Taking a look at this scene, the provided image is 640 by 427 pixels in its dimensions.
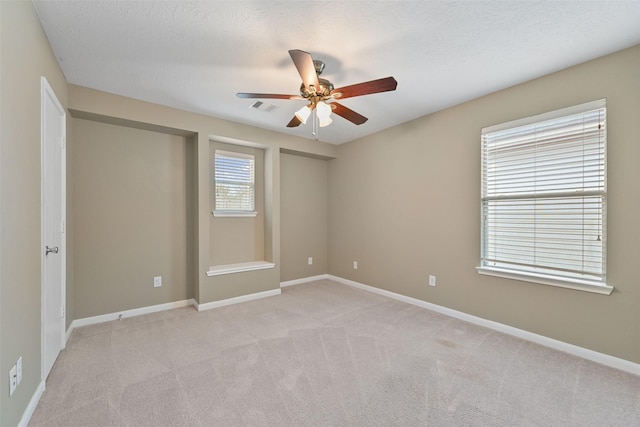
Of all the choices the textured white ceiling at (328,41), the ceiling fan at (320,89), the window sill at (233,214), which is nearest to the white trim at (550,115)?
the textured white ceiling at (328,41)

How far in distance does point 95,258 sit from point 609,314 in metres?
4.96

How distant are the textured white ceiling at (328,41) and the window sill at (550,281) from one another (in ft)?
6.19

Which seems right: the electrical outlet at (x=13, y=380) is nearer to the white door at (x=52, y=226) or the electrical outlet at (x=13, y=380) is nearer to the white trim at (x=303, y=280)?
the white door at (x=52, y=226)

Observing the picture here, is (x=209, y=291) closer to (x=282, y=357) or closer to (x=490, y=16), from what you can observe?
(x=282, y=357)

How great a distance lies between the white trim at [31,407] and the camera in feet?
5.02

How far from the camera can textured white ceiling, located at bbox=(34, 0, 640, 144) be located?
1.74 meters

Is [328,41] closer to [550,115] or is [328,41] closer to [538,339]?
[550,115]

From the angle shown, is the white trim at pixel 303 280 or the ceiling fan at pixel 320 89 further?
the white trim at pixel 303 280

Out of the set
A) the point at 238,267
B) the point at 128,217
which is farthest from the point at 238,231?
the point at 128,217

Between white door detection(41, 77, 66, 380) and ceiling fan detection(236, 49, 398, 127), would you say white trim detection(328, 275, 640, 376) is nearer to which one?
ceiling fan detection(236, 49, 398, 127)

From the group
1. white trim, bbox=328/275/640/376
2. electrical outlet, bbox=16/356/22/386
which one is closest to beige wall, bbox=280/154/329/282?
white trim, bbox=328/275/640/376

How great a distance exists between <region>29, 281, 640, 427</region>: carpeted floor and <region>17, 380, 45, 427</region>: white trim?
0.04 metres

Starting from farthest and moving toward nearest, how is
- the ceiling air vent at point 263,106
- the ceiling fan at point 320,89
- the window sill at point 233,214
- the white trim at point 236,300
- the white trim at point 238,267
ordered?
the window sill at point 233,214 < the white trim at point 238,267 < the white trim at point 236,300 < the ceiling air vent at point 263,106 < the ceiling fan at point 320,89

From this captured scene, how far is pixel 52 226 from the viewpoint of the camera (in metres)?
2.18
